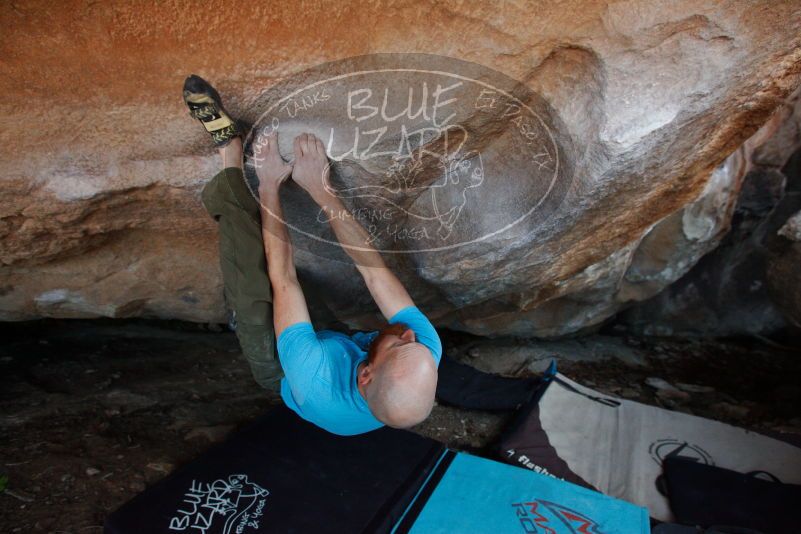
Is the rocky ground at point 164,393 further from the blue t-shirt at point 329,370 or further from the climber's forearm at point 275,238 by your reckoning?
the climber's forearm at point 275,238

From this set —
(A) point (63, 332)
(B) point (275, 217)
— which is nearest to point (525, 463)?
(B) point (275, 217)

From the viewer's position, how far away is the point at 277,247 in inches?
62.8

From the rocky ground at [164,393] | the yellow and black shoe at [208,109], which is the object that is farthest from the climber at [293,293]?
the rocky ground at [164,393]

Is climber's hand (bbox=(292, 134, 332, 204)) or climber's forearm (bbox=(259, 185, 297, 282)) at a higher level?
climber's hand (bbox=(292, 134, 332, 204))

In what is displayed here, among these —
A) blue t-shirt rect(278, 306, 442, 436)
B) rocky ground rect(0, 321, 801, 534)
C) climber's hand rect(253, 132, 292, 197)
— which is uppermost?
climber's hand rect(253, 132, 292, 197)

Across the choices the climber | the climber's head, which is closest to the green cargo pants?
the climber

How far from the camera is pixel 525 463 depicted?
2.18m

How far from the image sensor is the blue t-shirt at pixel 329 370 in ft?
4.75

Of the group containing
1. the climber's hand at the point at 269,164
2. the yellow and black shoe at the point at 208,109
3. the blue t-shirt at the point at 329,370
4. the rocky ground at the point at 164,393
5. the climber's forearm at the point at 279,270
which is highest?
the yellow and black shoe at the point at 208,109

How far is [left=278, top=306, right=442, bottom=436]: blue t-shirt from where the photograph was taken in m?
1.45

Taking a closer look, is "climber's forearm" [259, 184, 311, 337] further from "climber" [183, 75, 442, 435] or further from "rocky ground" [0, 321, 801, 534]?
"rocky ground" [0, 321, 801, 534]

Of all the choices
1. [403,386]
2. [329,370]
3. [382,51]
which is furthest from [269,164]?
[403,386]

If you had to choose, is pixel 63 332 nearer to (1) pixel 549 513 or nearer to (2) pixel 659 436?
(1) pixel 549 513

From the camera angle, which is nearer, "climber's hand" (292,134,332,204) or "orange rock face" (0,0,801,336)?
"orange rock face" (0,0,801,336)
